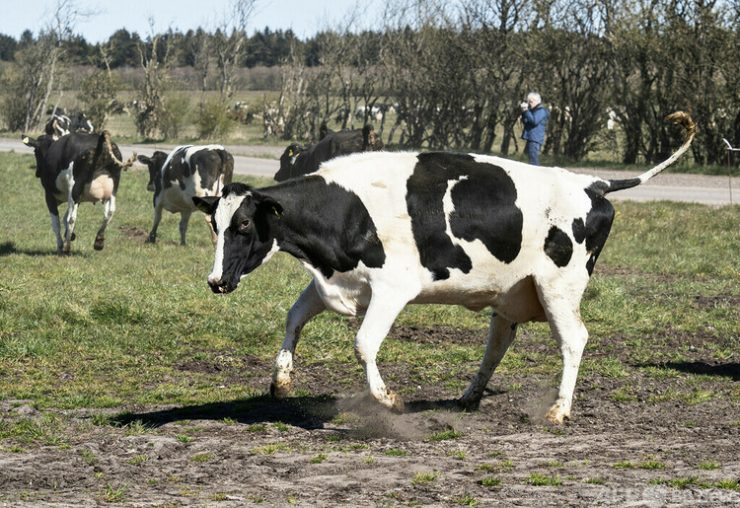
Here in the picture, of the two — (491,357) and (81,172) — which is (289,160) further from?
(491,357)

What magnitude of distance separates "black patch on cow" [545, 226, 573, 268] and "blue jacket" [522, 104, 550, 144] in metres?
14.3

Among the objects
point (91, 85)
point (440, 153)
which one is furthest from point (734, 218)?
point (91, 85)

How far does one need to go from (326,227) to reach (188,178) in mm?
12299

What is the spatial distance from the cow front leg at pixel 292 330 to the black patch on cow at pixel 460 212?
90 cm

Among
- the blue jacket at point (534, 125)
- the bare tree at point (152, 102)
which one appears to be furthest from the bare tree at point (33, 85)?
the blue jacket at point (534, 125)

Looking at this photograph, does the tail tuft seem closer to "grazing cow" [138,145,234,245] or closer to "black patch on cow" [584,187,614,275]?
"black patch on cow" [584,187,614,275]

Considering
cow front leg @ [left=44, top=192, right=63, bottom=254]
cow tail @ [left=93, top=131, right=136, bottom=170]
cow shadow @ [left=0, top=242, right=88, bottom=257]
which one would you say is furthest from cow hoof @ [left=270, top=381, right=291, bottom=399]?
cow tail @ [left=93, top=131, right=136, bottom=170]

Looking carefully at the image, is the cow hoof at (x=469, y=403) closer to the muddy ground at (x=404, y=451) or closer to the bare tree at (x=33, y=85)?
the muddy ground at (x=404, y=451)

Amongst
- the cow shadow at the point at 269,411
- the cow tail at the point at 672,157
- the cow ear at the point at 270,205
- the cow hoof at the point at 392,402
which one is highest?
the cow tail at the point at 672,157

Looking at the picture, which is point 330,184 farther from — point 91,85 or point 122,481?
point 91,85

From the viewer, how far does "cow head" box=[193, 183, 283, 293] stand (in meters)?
8.77

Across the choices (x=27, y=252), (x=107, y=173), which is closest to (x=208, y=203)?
(x=27, y=252)

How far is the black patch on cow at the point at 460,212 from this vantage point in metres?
8.80

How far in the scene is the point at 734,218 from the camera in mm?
20969
